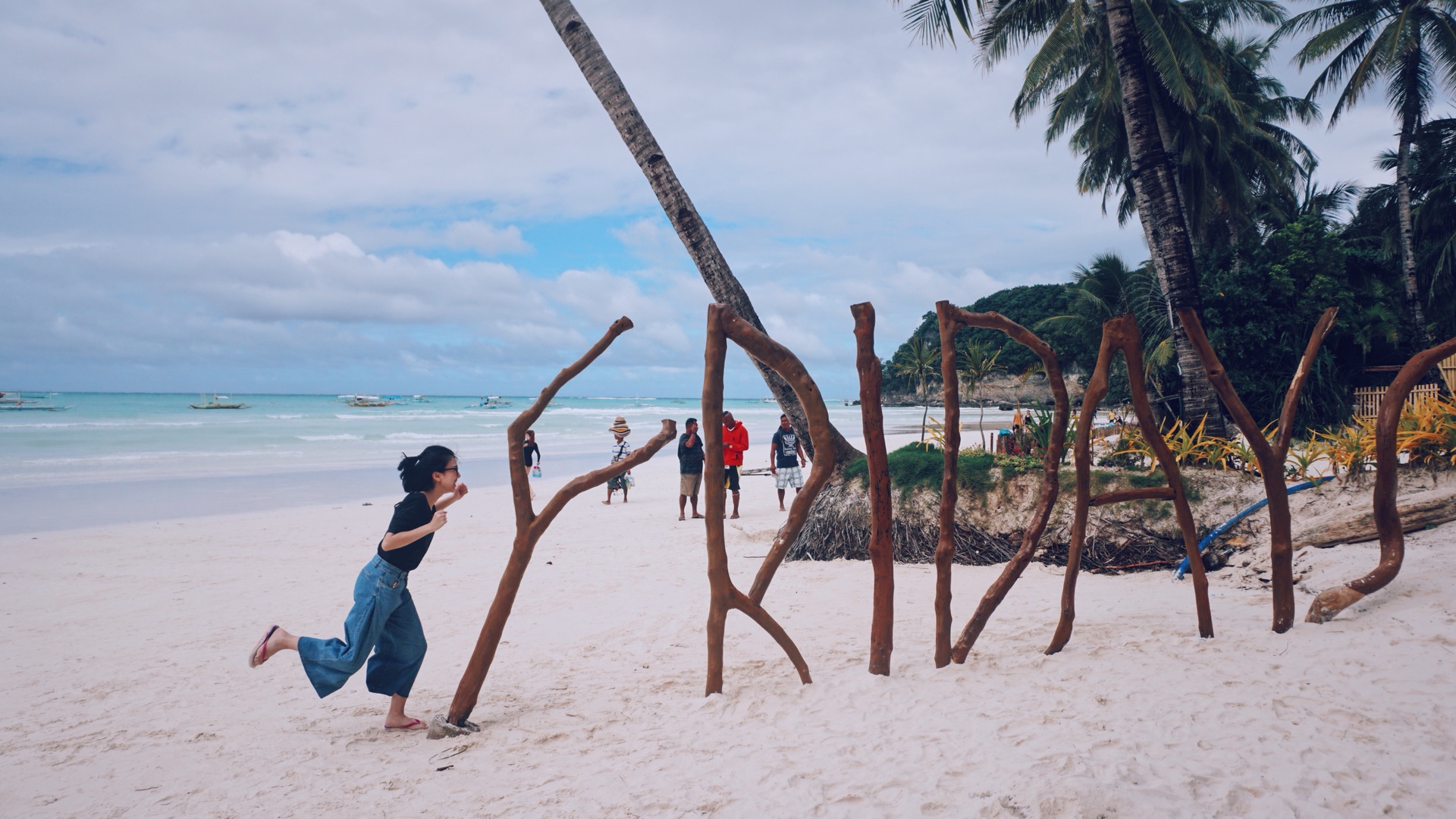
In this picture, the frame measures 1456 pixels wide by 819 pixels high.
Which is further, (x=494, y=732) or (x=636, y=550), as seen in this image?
(x=636, y=550)

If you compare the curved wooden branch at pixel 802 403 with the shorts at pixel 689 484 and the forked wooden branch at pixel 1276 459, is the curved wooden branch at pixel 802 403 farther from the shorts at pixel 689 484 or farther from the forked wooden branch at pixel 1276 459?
the shorts at pixel 689 484

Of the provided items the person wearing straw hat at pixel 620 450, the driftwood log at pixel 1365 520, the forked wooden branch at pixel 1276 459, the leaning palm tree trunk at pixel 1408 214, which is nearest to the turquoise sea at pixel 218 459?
the person wearing straw hat at pixel 620 450

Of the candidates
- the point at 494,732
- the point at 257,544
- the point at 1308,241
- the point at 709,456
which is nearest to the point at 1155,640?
the point at 709,456

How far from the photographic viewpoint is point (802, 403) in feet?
12.9

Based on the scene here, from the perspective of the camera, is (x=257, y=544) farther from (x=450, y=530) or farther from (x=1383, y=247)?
(x=1383, y=247)

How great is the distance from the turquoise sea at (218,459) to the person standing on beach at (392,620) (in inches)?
429

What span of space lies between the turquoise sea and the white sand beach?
27.5 ft

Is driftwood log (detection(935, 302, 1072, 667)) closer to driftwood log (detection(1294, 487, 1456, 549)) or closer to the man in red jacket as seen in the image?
driftwood log (detection(1294, 487, 1456, 549))

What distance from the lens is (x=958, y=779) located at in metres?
2.90

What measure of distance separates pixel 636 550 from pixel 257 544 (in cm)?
516

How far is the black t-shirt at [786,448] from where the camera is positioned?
37.4 ft

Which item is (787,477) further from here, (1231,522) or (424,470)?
(424,470)

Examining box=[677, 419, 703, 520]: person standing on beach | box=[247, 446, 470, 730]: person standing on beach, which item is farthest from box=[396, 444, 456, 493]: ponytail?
box=[677, 419, 703, 520]: person standing on beach

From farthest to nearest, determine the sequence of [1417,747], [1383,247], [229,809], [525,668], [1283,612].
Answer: [1383,247], [525,668], [1283,612], [229,809], [1417,747]
